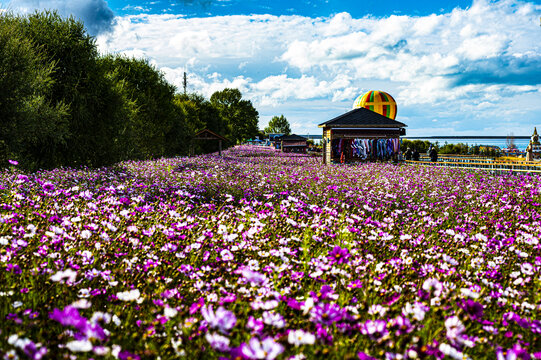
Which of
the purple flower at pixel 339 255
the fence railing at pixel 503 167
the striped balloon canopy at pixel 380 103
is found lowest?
the purple flower at pixel 339 255

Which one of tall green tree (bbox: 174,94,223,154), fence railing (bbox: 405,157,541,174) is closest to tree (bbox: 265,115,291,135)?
tall green tree (bbox: 174,94,223,154)

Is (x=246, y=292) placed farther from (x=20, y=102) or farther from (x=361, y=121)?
(x=361, y=121)

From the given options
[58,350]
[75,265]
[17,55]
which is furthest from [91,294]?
[17,55]

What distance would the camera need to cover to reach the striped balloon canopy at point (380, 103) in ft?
132

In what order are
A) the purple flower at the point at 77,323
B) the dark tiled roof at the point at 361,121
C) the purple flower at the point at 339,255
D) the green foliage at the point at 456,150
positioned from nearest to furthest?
1. the purple flower at the point at 77,323
2. the purple flower at the point at 339,255
3. the dark tiled roof at the point at 361,121
4. the green foliage at the point at 456,150

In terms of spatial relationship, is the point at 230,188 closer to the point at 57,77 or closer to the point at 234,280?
the point at 234,280

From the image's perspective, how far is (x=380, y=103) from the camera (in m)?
40.2

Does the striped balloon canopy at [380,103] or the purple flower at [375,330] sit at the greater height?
the striped balloon canopy at [380,103]

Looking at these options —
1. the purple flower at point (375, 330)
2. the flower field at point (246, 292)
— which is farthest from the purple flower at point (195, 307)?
the purple flower at point (375, 330)

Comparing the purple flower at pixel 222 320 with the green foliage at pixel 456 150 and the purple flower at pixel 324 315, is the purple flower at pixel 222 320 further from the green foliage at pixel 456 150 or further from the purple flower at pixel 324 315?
the green foliage at pixel 456 150

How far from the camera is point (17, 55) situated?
41.0 feet

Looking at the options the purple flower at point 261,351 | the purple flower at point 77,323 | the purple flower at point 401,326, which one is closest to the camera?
the purple flower at point 261,351

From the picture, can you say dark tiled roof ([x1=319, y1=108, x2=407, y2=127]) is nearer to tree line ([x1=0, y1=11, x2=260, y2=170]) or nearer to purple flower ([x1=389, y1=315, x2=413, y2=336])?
tree line ([x1=0, y1=11, x2=260, y2=170])

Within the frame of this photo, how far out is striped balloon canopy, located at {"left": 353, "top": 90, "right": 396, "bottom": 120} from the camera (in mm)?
40091
